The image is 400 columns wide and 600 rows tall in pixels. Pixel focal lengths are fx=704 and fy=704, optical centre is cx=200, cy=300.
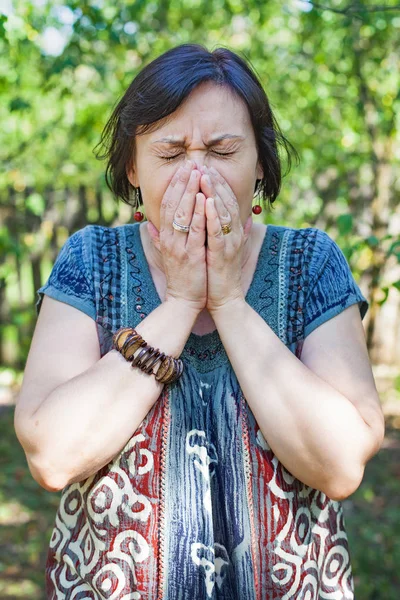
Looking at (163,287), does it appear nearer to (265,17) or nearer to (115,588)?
(115,588)

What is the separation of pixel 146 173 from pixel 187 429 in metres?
0.68

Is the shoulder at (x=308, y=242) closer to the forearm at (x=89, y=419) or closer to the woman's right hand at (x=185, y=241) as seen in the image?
the woman's right hand at (x=185, y=241)

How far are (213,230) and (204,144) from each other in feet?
0.76

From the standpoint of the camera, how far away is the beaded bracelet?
1.70 meters

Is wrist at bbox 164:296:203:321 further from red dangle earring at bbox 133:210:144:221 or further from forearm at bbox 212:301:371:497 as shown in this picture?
red dangle earring at bbox 133:210:144:221

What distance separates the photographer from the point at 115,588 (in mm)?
1708

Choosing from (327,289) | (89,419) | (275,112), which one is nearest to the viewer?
(89,419)

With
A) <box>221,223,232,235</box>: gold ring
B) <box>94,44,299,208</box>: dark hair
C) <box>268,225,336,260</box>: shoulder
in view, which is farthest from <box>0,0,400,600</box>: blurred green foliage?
<box>221,223,232,235</box>: gold ring

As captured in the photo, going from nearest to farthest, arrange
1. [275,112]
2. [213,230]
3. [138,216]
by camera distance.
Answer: [213,230]
[138,216]
[275,112]

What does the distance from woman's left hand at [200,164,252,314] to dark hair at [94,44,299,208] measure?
0.23 m

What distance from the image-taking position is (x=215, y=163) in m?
1.80

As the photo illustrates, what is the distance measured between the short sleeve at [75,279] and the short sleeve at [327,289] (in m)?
0.57

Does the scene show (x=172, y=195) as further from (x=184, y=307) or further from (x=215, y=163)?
(x=184, y=307)

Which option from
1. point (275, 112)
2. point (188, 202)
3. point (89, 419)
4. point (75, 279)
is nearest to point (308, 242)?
point (188, 202)
